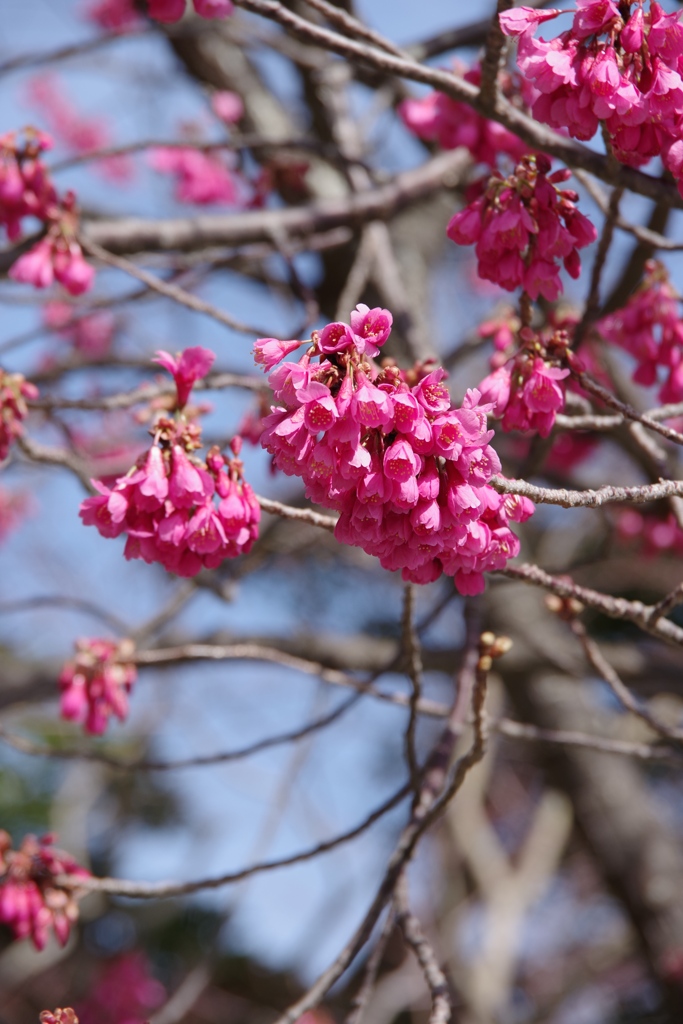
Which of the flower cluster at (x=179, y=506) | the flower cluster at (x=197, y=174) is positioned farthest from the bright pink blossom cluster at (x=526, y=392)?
the flower cluster at (x=197, y=174)

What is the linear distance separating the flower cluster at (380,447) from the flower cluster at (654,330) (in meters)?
0.99

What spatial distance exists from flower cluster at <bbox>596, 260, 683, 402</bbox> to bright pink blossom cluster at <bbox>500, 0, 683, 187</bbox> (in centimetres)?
53

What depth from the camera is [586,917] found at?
7.59m

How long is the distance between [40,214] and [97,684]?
1193mm

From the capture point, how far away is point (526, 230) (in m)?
1.45

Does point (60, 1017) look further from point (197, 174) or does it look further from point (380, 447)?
point (197, 174)

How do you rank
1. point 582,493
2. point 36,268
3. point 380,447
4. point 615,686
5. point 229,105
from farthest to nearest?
point 229,105 < point 36,268 < point 615,686 < point 582,493 < point 380,447

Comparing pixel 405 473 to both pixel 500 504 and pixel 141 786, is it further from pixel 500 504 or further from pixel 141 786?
pixel 141 786

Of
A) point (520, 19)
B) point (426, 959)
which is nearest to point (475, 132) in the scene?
point (520, 19)

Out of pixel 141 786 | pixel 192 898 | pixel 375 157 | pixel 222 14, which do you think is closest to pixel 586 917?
pixel 192 898

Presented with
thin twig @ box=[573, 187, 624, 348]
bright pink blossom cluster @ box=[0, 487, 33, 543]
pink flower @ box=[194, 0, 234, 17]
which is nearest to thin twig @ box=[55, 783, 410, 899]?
Result: thin twig @ box=[573, 187, 624, 348]

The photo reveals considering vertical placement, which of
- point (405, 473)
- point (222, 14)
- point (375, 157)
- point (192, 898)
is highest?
point (375, 157)

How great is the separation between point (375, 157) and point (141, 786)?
16.0ft

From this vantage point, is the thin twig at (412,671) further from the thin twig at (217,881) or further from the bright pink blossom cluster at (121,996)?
the bright pink blossom cluster at (121,996)
